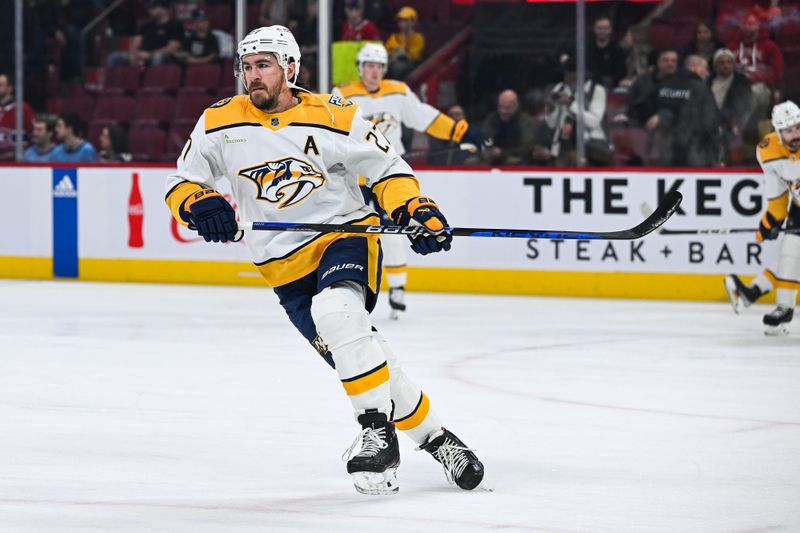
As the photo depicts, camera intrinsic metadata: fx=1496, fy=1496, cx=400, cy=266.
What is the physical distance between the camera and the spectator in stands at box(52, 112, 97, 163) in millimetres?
10250

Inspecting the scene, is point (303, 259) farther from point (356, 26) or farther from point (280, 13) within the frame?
point (280, 13)

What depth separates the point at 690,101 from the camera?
8.92 meters

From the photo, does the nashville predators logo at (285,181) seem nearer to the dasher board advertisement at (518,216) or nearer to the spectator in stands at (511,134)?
the dasher board advertisement at (518,216)

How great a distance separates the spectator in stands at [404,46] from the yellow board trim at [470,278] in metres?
1.34

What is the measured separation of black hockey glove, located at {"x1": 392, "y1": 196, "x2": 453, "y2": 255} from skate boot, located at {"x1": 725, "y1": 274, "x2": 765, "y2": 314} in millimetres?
4392

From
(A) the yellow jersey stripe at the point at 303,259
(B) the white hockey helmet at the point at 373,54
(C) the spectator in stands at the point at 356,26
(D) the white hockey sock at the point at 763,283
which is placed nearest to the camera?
(A) the yellow jersey stripe at the point at 303,259

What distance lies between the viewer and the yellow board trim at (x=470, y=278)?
29.1ft

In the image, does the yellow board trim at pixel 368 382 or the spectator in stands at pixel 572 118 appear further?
the spectator in stands at pixel 572 118

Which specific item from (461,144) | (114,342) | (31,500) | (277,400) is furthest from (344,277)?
(461,144)

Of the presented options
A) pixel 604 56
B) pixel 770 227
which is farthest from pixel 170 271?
pixel 770 227

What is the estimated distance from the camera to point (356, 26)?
969 centimetres

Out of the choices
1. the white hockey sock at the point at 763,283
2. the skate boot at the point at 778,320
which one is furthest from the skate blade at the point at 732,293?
the skate boot at the point at 778,320

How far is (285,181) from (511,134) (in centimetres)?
554

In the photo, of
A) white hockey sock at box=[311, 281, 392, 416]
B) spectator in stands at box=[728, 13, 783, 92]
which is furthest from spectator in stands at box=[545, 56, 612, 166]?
white hockey sock at box=[311, 281, 392, 416]
